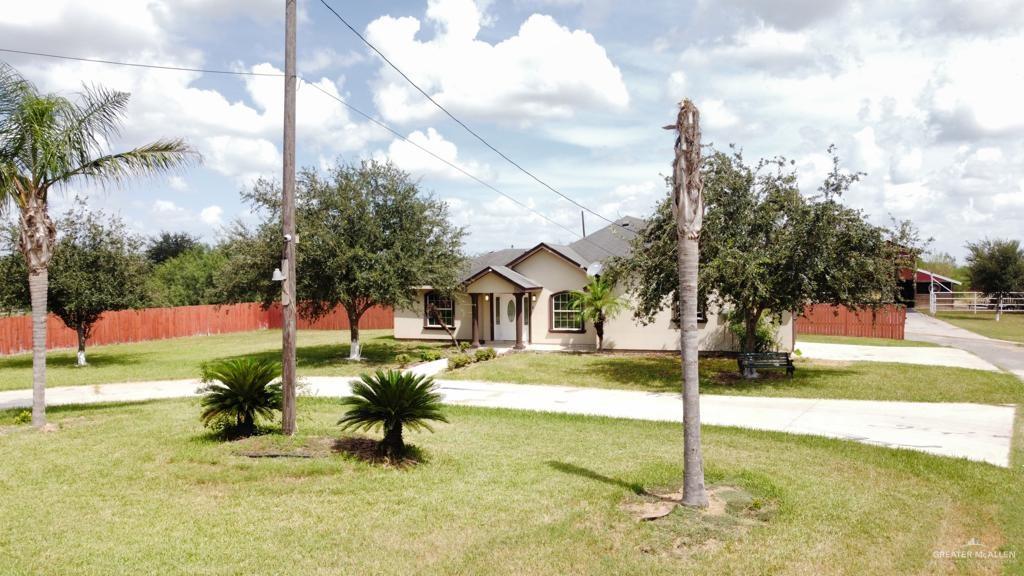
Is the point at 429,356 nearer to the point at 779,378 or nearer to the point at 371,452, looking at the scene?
the point at 779,378

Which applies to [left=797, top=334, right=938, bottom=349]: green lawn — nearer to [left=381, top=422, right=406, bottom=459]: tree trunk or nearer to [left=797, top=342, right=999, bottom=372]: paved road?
[left=797, top=342, right=999, bottom=372]: paved road

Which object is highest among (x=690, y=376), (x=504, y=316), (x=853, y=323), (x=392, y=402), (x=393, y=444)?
(x=504, y=316)

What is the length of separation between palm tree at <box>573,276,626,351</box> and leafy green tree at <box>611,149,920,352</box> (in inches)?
241

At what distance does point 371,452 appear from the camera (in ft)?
30.0

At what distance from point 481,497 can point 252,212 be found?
1665 centimetres

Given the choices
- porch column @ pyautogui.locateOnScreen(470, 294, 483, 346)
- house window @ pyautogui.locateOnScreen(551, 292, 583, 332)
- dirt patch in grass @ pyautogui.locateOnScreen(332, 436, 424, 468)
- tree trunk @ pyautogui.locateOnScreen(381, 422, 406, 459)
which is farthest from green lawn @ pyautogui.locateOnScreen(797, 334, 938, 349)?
tree trunk @ pyautogui.locateOnScreen(381, 422, 406, 459)

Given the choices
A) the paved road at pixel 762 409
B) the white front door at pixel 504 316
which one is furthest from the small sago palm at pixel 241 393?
the white front door at pixel 504 316

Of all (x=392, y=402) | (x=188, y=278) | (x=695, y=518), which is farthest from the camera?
(x=188, y=278)

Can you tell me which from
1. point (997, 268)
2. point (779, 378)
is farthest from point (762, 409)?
point (997, 268)

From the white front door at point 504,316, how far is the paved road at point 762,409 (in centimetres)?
957

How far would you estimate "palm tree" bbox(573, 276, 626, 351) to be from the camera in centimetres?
2372

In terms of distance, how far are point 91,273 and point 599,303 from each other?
1684 cm

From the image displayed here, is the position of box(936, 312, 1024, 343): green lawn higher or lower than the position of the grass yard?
higher

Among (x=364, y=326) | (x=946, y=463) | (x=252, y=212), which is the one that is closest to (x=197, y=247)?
(x=364, y=326)
